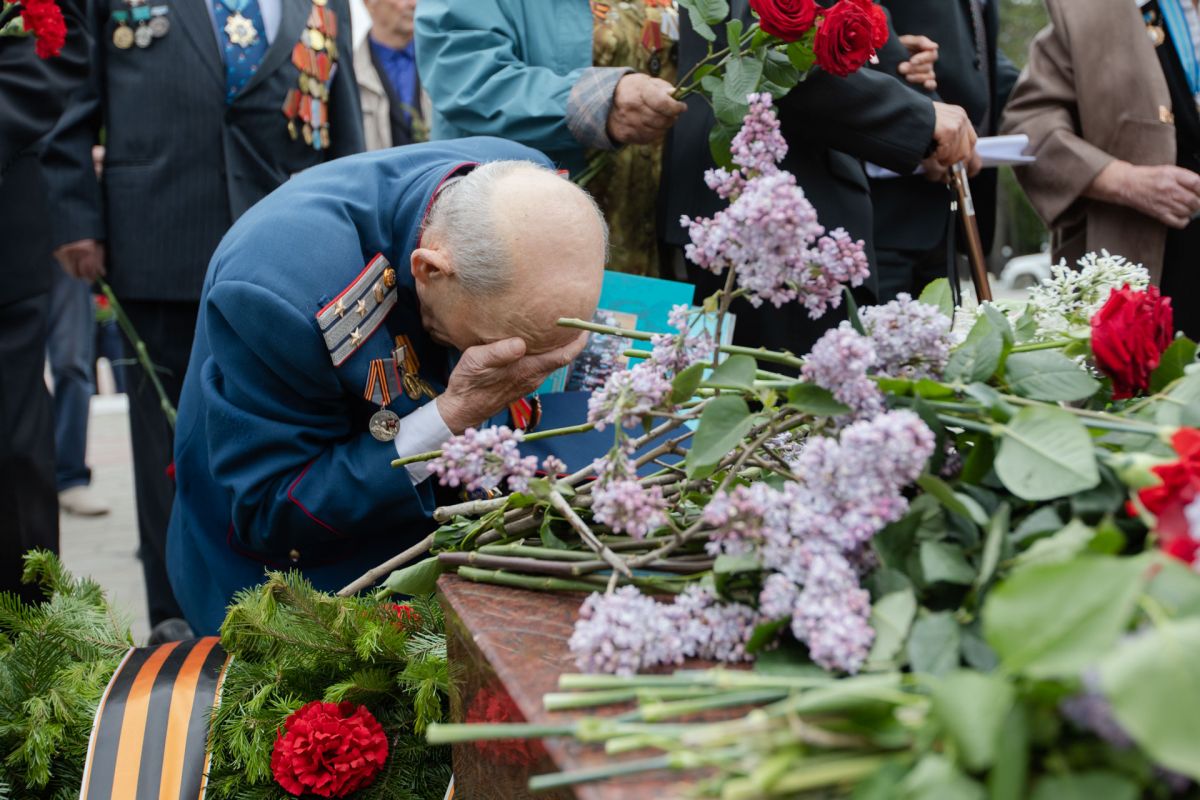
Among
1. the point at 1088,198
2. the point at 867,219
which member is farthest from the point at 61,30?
the point at 1088,198

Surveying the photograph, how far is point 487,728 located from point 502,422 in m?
1.14

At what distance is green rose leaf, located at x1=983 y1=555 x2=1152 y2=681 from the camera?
2.00 feet

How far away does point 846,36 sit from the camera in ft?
6.02

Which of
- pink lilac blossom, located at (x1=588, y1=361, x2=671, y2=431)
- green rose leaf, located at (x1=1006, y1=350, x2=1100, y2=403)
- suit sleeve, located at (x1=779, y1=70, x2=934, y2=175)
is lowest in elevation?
pink lilac blossom, located at (x1=588, y1=361, x2=671, y2=431)

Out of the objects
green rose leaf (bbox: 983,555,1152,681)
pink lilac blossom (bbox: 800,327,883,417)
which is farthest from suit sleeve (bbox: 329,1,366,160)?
green rose leaf (bbox: 983,555,1152,681)

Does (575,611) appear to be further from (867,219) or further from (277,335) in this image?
(867,219)

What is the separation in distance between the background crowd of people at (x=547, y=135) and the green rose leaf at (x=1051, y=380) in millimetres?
1259

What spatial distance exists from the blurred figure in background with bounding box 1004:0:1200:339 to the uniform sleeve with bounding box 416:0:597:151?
128 centimetres

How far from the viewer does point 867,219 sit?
233 cm

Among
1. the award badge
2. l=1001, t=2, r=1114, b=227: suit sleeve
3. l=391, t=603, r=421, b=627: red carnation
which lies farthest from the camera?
the award badge

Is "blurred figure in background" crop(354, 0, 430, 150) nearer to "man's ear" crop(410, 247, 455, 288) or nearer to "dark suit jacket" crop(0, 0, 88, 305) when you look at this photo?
"dark suit jacket" crop(0, 0, 88, 305)

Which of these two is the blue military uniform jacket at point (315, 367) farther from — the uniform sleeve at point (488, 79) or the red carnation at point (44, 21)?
the red carnation at point (44, 21)

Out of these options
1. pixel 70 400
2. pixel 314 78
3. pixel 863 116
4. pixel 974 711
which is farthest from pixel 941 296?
pixel 70 400

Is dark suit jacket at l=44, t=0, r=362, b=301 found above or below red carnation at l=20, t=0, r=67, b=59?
below
